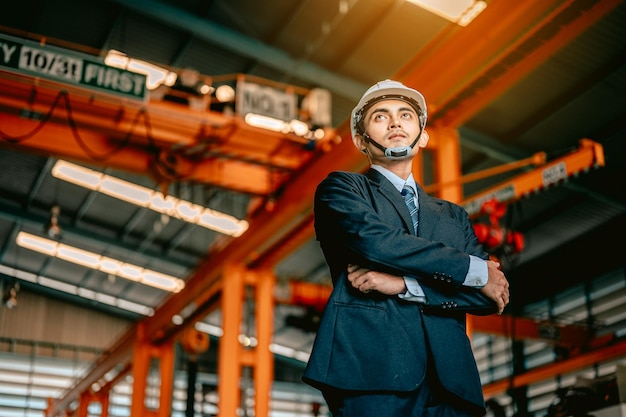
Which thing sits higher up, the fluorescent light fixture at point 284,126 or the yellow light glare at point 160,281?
the yellow light glare at point 160,281

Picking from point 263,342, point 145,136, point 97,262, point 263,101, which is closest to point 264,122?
point 263,101

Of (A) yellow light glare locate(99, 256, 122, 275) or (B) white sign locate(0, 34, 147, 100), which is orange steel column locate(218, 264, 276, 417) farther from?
(A) yellow light glare locate(99, 256, 122, 275)

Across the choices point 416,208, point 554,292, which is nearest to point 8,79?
point 416,208

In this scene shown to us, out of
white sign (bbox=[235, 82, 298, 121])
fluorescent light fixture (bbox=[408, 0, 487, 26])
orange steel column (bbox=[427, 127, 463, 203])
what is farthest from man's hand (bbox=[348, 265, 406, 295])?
white sign (bbox=[235, 82, 298, 121])

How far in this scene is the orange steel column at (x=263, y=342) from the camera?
1083 centimetres

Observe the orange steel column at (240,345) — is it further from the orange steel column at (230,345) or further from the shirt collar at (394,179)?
the shirt collar at (394,179)

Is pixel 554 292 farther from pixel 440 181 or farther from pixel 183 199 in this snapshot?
pixel 440 181

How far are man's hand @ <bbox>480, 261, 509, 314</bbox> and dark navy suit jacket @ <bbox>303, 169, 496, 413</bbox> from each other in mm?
21

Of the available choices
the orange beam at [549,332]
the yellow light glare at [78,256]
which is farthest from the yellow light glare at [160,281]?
the orange beam at [549,332]

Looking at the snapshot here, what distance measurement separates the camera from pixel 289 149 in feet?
31.2

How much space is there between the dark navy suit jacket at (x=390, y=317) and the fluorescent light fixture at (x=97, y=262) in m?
18.6

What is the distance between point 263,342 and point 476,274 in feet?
31.6

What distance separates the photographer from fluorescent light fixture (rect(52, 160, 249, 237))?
15633 millimetres

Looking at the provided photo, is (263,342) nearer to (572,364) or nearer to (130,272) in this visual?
(572,364)
